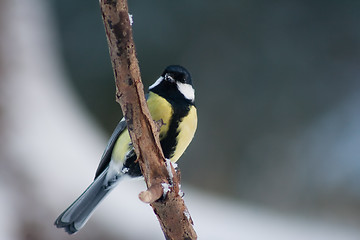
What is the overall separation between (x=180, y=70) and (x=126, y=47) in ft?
1.67

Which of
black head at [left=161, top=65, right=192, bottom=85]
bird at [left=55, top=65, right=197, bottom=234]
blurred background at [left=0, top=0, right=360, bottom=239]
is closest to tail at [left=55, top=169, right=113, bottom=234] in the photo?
bird at [left=55, top=65, right=197, bottom=234]

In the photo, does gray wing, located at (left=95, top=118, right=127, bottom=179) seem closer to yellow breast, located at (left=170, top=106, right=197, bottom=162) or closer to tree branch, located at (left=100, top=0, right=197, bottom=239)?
yellow breast, located at (left=170, top=106, right=197, bottom=162)

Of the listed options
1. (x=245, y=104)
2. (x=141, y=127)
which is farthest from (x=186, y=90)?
(x=245, y=104)

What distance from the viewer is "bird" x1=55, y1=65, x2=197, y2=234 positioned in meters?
1.25

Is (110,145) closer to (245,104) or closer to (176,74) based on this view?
(176,74)

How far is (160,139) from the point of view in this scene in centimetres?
125

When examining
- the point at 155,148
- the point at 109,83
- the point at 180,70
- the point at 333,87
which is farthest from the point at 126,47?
the point at 333,87

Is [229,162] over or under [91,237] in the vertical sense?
over

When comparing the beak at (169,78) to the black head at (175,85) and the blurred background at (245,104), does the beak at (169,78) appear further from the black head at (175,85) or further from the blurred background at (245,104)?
the blurred background at (245,104)

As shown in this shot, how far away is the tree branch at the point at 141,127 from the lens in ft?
2.64

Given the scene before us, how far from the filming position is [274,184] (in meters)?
2.23

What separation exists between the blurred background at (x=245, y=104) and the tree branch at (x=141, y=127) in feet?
3.96

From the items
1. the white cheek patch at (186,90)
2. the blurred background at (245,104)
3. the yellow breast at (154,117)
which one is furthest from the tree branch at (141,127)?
the blurred background at (245,104)

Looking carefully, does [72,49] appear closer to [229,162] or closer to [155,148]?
[229,162]
